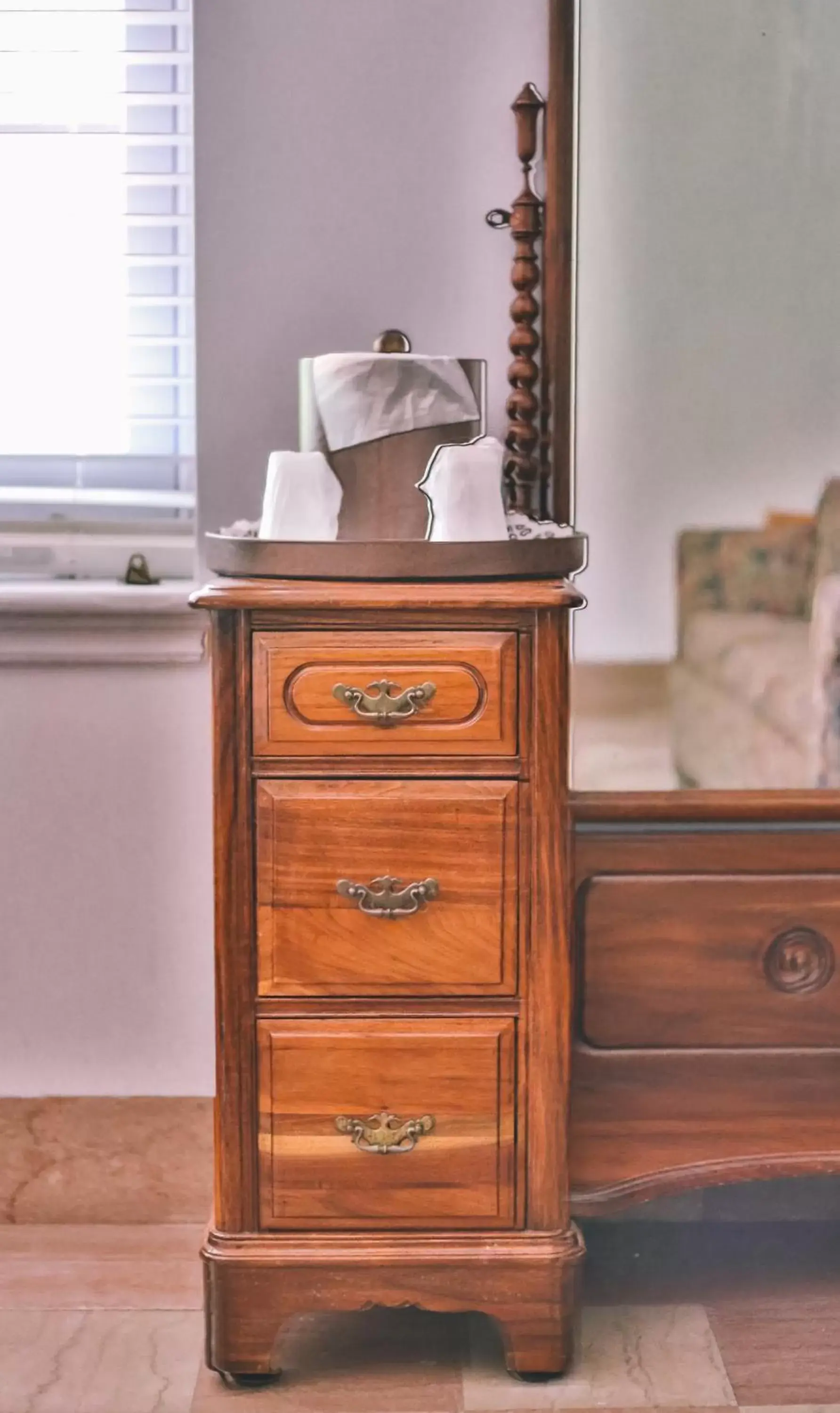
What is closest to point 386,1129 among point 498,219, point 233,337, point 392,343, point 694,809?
point 694,809

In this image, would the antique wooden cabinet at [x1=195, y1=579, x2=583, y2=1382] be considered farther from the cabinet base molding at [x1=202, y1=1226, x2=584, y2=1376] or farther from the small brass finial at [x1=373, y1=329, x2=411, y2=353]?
the small brass finial at [x1=373, y1=329, x2=411, y2=353]

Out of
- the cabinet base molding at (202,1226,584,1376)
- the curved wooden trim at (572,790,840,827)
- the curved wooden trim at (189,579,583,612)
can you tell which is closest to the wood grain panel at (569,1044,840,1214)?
the cabinet base molding at (202,1226,584,1376)

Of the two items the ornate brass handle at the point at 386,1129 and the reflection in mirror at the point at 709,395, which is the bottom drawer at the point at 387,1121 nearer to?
the ornate brass handle at the point at 386,1129

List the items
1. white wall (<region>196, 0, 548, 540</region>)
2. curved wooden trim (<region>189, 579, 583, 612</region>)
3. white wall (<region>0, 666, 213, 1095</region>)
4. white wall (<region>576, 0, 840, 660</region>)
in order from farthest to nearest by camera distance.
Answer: white wall (<region>0, 666, 213, 1095</region>) → white wall (<region>196, 0, 548, 540</region>) → white wall (<region>576, 0, 840, 660</region>) → curved wooden trim (<region>189, 579, 583, 612</region>)

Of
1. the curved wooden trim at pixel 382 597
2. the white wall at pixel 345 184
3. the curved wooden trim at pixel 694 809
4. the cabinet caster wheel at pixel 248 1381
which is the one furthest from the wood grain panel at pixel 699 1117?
the white wall at pixel 345 184

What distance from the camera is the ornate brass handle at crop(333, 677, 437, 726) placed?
54.7 inches

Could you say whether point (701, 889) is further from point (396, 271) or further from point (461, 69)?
point (461, 69)

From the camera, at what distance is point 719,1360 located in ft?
5.06

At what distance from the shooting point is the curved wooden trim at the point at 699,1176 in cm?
151

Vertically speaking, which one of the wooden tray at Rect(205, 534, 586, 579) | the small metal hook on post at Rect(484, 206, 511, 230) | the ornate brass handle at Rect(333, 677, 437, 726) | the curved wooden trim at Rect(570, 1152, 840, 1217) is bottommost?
the curved wooden trim at Rect(570, 1152, 840, 1217)

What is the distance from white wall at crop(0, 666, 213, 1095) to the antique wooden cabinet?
0.42 m

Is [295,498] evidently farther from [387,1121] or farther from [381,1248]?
[381,1248]

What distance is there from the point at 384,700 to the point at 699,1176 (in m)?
0.62

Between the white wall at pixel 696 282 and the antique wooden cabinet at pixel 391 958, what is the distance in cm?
29
